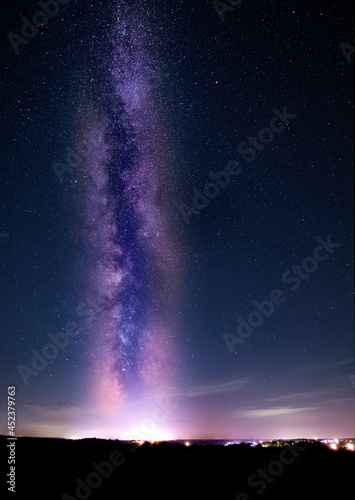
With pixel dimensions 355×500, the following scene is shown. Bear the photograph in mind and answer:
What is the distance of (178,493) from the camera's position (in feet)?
36.1

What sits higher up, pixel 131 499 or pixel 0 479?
pixel 0 479

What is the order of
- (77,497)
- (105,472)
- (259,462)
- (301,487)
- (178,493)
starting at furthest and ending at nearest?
(259,462) < (105,472) < (301,487) < (178,493) < (77,497)

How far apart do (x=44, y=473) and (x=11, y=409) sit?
8.86 ft

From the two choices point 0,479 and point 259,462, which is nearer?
point 0,479

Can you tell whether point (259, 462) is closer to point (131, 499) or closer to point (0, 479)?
point (131, 499)

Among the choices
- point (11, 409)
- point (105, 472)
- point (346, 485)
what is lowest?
point (346, 485)

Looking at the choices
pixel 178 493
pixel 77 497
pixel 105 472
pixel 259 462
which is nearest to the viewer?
pixel 77 497

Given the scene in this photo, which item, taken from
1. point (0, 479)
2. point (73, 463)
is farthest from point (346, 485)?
point (0, 479)

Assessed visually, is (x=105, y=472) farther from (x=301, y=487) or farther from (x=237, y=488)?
(x=301, y=487)

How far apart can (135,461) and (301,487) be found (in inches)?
288

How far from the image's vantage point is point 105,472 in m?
13.3

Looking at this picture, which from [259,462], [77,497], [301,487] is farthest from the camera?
[259,462]

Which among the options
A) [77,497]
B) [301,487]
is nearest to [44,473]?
[77,497]

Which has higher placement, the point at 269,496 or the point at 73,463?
the point at 73,463
